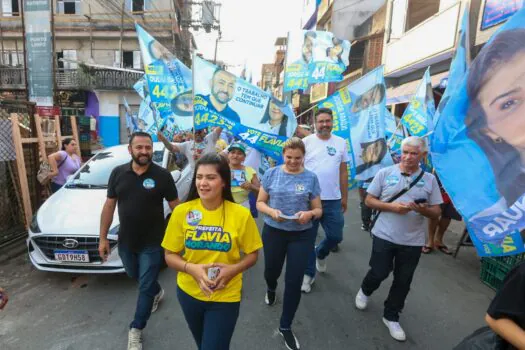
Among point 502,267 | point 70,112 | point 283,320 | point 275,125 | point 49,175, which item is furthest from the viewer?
point 70,112

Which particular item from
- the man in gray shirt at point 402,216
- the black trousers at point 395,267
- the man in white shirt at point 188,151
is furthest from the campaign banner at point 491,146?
the man in white shirt at point 188,151

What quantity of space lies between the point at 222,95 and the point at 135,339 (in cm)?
314

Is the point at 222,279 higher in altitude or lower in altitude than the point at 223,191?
lower

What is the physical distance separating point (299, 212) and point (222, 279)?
1026 mm

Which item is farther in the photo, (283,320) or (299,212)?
(283,320)

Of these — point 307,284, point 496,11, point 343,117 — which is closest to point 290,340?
point 307,284

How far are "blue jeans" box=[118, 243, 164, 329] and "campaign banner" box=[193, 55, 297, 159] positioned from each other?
2069mm

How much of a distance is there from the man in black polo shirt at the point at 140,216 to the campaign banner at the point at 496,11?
812 centimetres

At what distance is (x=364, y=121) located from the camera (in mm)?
4824

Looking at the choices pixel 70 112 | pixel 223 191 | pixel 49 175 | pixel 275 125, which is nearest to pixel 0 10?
pixel 70 112

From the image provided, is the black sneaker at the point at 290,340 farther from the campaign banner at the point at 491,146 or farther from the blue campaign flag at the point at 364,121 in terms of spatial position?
the blue campaign flag at the point at 364,121

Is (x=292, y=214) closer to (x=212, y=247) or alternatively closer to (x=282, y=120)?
(x=212, y=247)

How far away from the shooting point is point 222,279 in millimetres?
1844

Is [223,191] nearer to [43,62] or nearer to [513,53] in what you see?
[513,53]
